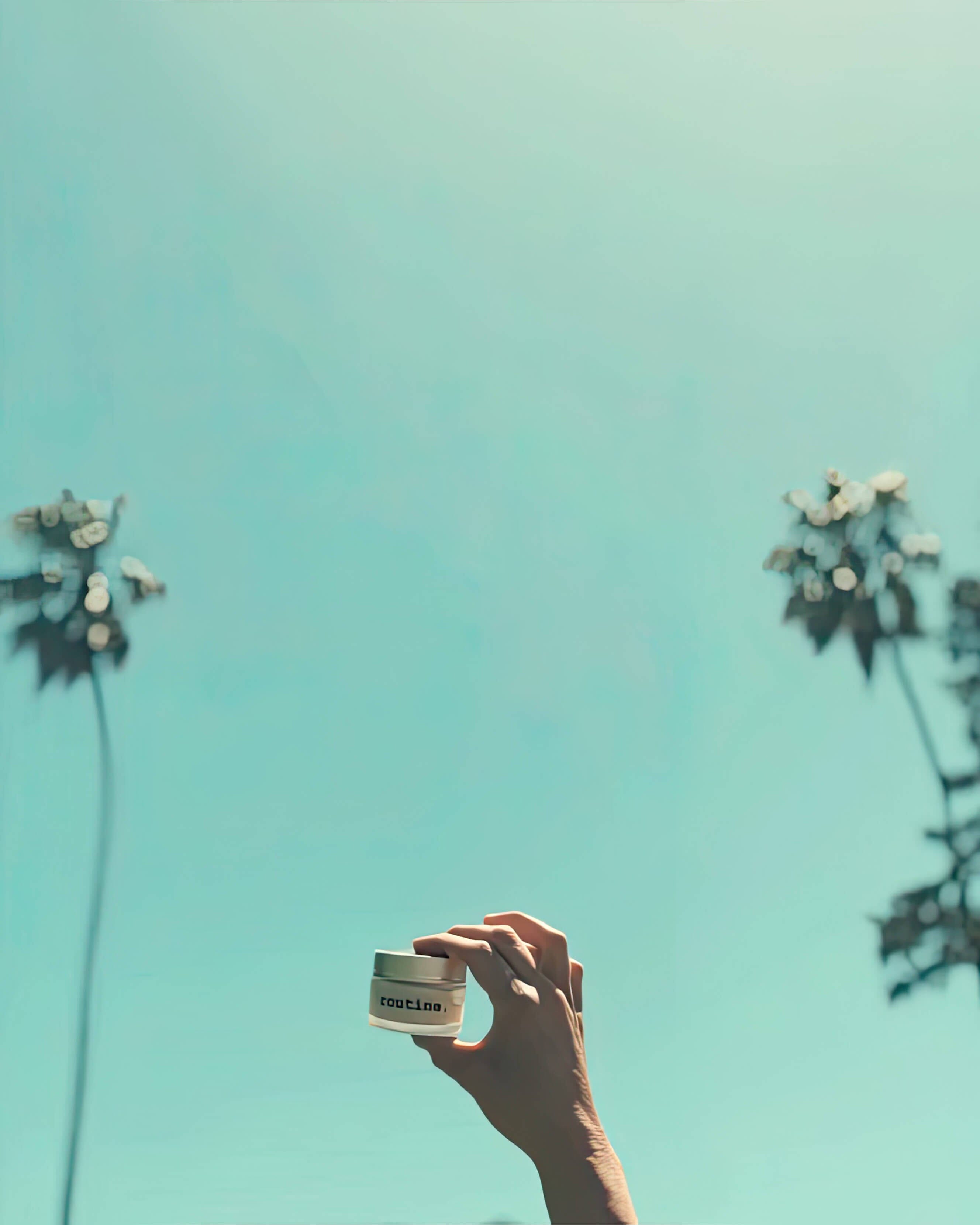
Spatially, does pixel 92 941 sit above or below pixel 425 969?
above

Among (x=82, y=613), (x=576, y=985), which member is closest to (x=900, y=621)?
(x=576, y=985)

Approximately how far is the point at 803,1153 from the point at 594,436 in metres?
1.21

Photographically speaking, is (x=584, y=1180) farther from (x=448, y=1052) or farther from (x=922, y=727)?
(x=922, y=727)

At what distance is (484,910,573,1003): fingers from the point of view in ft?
2.23

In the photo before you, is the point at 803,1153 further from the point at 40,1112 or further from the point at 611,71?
the point at 611,71

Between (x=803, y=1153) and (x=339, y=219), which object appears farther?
(x=339, y=219)

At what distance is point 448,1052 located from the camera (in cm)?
70

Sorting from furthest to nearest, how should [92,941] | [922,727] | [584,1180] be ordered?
[922,727] < [92,941] < [584,1180]

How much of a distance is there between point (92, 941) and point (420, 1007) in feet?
3.39

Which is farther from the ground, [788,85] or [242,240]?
[788,85]

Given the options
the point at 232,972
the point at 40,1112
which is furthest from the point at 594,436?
the point at 40,1112

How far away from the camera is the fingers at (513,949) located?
660 millimetres

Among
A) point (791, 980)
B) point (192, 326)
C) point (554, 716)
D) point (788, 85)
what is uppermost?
point (788, 85)

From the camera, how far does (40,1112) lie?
151 centimetres
